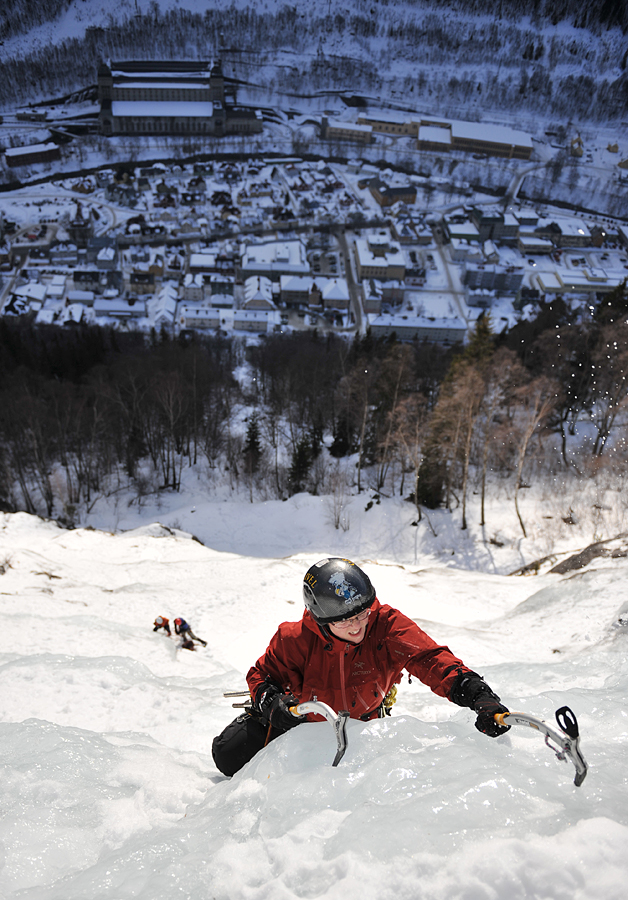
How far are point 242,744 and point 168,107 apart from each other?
148201 mm

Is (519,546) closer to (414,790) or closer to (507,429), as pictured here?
(507,429)

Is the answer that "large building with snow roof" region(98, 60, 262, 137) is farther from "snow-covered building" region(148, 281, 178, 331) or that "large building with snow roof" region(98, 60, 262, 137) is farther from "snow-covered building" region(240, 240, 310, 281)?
"snow-covered building" region(148, 281, 178, 331)

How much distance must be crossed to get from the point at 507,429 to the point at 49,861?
2528 centimetres

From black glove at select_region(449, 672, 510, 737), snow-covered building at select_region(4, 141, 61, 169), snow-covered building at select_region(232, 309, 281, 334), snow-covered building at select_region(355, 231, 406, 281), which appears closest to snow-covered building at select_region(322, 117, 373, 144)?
snow-covered building at select_region(355, 231, 406, 281)

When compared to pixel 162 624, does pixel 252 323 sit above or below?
below

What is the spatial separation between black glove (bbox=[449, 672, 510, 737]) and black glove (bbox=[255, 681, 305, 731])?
52.1 inches

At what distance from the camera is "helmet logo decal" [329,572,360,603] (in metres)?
4.54

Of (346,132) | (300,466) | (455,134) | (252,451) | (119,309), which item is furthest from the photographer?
(455,134)

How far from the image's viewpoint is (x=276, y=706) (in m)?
4.55

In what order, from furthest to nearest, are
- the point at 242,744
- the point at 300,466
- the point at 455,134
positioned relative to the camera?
the point at 455,134
the point at 300,466
the point at 242,744

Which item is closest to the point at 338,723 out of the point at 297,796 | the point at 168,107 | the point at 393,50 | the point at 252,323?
the point at 297,796

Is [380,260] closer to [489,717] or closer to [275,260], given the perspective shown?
[275,260]

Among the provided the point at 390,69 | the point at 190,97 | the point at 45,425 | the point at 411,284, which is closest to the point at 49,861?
the point at 45,425

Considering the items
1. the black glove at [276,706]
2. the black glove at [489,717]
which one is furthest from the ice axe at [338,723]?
the black glove at [489,717]
